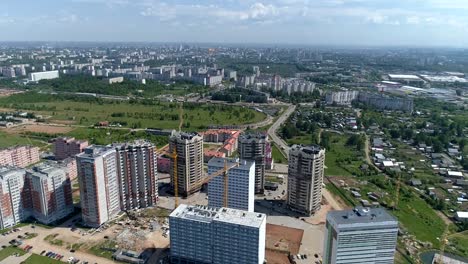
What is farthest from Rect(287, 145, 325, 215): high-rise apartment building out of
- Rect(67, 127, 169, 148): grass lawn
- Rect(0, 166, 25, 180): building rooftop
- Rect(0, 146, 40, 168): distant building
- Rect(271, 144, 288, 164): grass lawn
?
Rect(0, 146, 40, 168): distant building

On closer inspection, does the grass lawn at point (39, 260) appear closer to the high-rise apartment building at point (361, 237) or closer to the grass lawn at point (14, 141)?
the high-rise apartment building at point (361, 237)

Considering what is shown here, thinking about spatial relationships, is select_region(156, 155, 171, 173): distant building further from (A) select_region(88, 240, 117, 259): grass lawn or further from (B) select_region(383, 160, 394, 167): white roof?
(B) select_region(383, 160, 394, 167): white roof

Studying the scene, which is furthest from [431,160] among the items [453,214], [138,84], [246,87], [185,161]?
[138,84]

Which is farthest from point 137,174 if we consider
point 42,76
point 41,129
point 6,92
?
point 42,76

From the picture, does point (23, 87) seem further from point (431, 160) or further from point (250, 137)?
point (431, 160)

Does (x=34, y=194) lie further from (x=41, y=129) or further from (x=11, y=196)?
(x=41, y=129)

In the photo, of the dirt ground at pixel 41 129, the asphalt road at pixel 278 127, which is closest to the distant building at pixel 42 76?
the dirt ground at pixel 41 129
